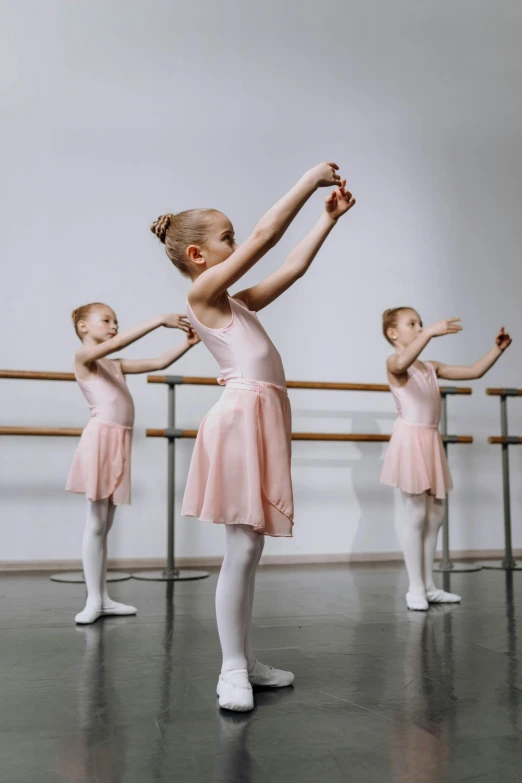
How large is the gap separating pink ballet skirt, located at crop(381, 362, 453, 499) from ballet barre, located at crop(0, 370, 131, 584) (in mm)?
1233

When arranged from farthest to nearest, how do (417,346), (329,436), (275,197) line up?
(275,197), (329,436), (417,346)

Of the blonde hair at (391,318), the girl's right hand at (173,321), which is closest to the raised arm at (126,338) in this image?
the girl's right hand at (173,321)

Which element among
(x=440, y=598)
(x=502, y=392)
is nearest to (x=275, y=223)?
(x=440, y=598)

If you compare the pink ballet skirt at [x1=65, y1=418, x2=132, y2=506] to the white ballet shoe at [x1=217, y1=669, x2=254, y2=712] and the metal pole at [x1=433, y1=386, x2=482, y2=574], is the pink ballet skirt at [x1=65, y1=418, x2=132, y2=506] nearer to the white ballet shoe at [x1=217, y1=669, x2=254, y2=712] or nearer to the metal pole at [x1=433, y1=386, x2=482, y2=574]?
the white ballet shoe at [x1=217, y1=669, x2=254, y2=712]

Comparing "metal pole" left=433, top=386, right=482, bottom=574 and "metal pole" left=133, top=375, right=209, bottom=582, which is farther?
"metal pole" left=433, top=386, right=482, bottom=574

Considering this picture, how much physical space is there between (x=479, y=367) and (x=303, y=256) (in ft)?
4.63

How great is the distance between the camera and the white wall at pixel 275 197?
349cm

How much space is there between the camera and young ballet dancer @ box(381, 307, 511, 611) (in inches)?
94.9

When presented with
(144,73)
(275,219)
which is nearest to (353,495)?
(144,73)

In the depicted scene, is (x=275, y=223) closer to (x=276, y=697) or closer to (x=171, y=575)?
(x=276, y=697)

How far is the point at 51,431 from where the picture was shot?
3.19m

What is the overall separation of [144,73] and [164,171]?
1.61 feet

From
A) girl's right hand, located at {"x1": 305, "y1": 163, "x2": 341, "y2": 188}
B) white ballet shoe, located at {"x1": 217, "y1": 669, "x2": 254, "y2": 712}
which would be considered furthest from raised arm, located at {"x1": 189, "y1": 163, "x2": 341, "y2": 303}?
white ballet shoe, located at {"x1": 217, "y1": 669, "x2": 254, "y2": 712}

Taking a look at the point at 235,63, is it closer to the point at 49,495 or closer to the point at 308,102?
the point at 308,102
